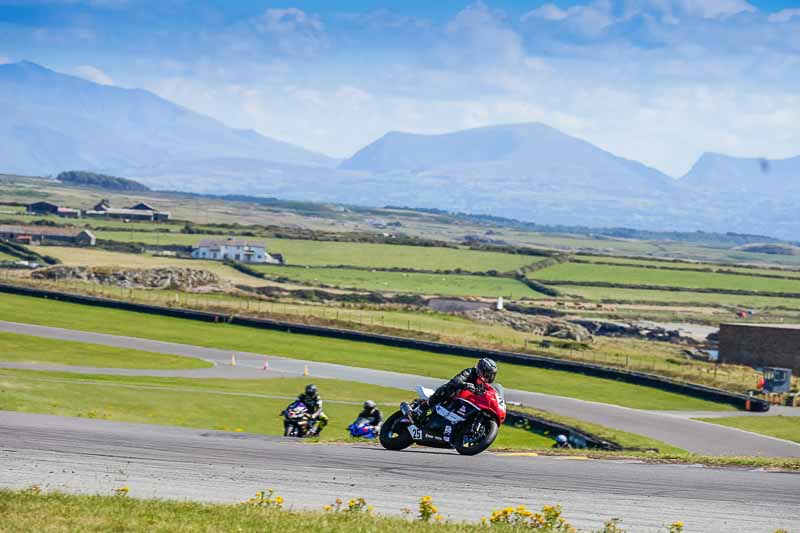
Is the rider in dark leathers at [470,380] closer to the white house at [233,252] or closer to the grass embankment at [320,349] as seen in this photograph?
the grass embankment at [320,349]

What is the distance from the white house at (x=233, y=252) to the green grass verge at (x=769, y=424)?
100049 mm

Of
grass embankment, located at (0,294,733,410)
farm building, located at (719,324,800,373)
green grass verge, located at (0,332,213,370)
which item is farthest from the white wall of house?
green grass verge, located at (0,332,213,370)

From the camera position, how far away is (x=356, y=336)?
2921 inches

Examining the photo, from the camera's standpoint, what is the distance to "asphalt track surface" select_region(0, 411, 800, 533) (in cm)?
1781

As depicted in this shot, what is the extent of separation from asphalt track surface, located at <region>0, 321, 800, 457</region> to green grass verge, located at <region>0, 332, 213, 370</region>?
1.55 metres

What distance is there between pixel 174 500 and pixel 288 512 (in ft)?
7.05

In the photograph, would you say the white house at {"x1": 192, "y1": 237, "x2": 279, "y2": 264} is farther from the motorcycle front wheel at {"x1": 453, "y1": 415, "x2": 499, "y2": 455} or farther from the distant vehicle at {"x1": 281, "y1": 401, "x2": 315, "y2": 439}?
the motorcycle front wheel at {"x1": 453, "y1": 415, "x2": 499, "y2": 455}

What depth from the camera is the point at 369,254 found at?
162 meters

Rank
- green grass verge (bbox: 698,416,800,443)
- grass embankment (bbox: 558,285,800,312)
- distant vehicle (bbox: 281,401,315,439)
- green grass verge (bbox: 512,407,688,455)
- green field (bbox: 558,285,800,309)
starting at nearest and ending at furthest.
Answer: distant vehicle (bbox: 281,401,315,439) → green grass verge (bbox: 512,407,688,455) → green grass verge (bbox: 698,416,800,443) → grass embankment (bbox: 558,285,800,312) → green field (bbox: 558,285,800,309)

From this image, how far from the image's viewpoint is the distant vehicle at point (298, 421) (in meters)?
31.2

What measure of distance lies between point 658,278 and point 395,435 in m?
139

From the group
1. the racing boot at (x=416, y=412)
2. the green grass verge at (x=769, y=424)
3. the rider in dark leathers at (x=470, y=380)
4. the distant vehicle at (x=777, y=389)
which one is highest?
the rider in dark leathers at (x=470, y=380)

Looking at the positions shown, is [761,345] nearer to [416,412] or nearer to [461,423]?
[416,412]

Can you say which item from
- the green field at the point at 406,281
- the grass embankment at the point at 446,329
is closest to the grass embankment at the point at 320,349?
the grass embankment at the point at 446,329
